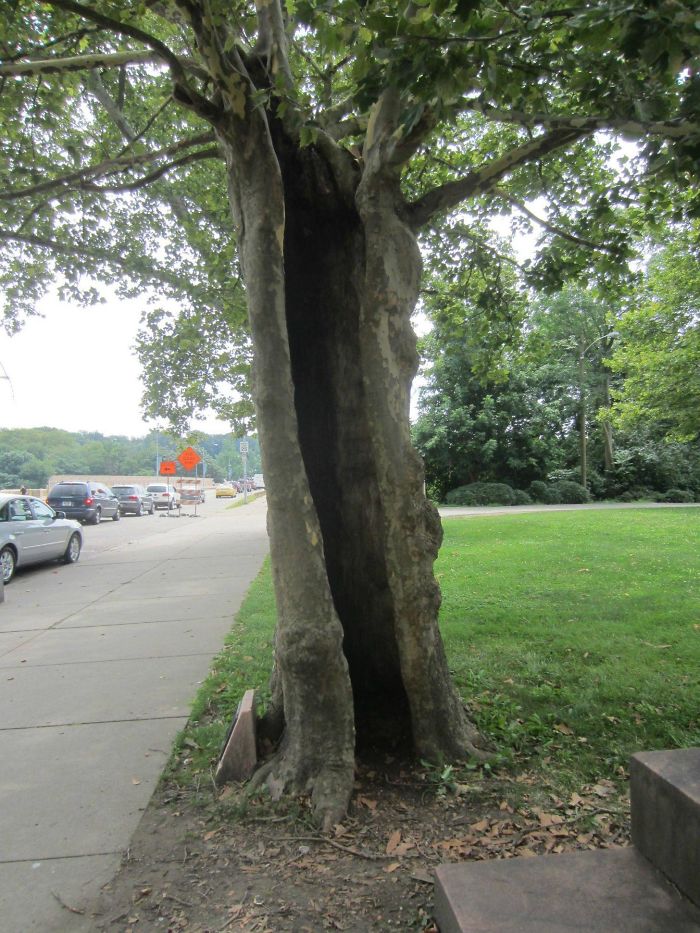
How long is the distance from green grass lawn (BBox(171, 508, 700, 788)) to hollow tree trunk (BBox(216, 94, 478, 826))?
2.35ft

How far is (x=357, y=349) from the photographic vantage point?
A: 4.38 meters

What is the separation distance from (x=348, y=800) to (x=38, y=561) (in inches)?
438

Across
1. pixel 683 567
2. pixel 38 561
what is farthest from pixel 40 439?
pixel 683 567

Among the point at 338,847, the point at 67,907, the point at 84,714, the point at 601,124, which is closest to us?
the point at 67,907

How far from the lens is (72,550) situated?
1439 cm

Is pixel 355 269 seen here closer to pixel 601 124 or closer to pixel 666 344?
pixel 601 124

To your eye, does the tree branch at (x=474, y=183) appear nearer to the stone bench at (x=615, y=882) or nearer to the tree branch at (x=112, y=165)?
the tree branch at (x=112, y=165)

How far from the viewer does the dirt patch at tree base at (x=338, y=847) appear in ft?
8.71

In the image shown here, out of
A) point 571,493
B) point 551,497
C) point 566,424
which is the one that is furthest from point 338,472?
point 566,424

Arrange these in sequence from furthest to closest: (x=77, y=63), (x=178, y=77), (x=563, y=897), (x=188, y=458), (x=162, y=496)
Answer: (x=162, y=496) < (x=188, y=458) < (x=77, y=63) < (x=178, y=77) < (x=563, y=897)

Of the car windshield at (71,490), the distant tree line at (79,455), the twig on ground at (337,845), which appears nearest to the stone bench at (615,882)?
the twig on ground at (337,845)

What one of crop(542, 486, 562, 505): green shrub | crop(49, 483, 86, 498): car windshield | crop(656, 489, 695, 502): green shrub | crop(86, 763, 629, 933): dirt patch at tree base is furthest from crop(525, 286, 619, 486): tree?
crop(86, 763, 629, 933): dirt patch at tree base

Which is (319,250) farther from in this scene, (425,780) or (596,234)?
(596,234)

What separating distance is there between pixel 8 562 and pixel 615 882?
11.6m
